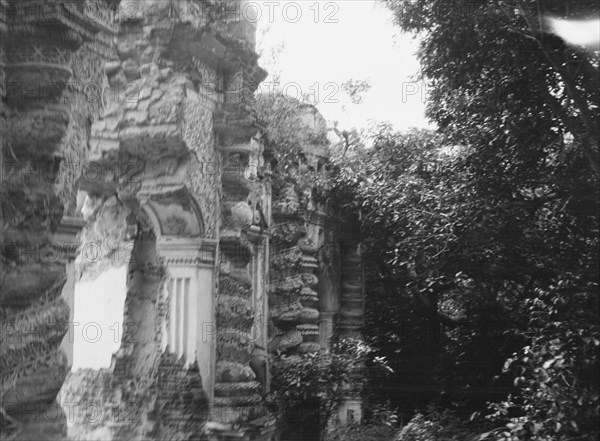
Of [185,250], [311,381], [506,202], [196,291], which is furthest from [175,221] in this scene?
[506,202]

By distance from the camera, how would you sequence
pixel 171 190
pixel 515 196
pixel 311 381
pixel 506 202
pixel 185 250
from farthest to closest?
pixel 311 381, pixel 515 196, pixel 506 202, pixel 185 250, pixel 171 190

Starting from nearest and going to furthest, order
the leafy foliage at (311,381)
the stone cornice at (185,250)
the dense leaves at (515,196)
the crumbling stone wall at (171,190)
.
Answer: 1. the crumbling stone wall at (171,190)
2. the stone cornice at (185,250)
3. the dense leaves at (515,196)
4. the leafy foliage at (311,381)

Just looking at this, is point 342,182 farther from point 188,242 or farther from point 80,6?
point 80,6

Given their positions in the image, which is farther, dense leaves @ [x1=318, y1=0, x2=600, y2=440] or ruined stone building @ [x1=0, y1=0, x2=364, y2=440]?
dense leaves @ [x1=318, y1=0, x2=600, y2=440]

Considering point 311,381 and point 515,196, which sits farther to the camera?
point 311,381

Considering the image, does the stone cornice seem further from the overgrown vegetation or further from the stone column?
the overgrown vegetation

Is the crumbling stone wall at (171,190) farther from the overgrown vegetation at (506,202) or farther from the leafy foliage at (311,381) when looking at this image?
the overgrown vegetation at (506,202)

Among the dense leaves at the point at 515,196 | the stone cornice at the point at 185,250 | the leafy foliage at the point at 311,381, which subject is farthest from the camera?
the leafy foliage at the point at 311,381

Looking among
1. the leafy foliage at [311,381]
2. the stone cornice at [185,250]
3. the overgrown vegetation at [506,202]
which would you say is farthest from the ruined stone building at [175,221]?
A: the overgrown vegetation at [506,202]

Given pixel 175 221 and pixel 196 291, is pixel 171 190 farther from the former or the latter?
pixel 196 291

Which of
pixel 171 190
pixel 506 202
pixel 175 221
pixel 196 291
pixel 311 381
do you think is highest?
pixel 506 202

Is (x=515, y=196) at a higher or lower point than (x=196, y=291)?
higher

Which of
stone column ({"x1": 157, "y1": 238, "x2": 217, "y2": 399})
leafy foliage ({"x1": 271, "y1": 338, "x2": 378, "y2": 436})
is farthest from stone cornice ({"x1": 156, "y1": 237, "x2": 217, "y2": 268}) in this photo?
leafy foliage ({"x1": 271, "y1": 338, "x2": 378, "y2": 436})

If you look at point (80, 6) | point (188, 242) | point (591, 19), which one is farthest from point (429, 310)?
point (80, 6)
